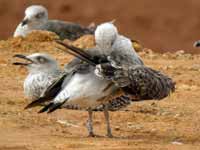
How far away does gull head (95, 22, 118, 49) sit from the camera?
1214 centimetres

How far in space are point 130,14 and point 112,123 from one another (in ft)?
67.3

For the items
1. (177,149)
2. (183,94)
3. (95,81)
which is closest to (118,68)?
(95,81)

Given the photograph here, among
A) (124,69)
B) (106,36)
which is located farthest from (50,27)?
(124,69)

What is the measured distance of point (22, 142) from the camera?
11.0 metres

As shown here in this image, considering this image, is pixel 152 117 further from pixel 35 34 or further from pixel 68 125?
pixel 35 34

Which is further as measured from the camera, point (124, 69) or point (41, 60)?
point (41, 60)

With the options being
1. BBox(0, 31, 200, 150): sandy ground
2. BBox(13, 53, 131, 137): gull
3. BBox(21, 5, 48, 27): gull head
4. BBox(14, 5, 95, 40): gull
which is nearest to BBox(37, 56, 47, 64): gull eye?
BBox(0, 31, 200, 150): sandy ground

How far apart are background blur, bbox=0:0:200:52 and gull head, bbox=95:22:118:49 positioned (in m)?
17.7

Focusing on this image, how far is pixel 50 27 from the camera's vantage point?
70.6 feet

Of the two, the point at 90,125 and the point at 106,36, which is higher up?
the point at 106,36

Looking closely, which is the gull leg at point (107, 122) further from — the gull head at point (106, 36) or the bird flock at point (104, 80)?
the gull head at point (106, 36)

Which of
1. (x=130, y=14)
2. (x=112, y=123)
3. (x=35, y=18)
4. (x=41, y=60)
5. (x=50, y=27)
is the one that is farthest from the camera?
(x=130, y=14)

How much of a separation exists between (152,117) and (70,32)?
8.29m

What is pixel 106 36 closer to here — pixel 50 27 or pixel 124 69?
pixel 124 69
